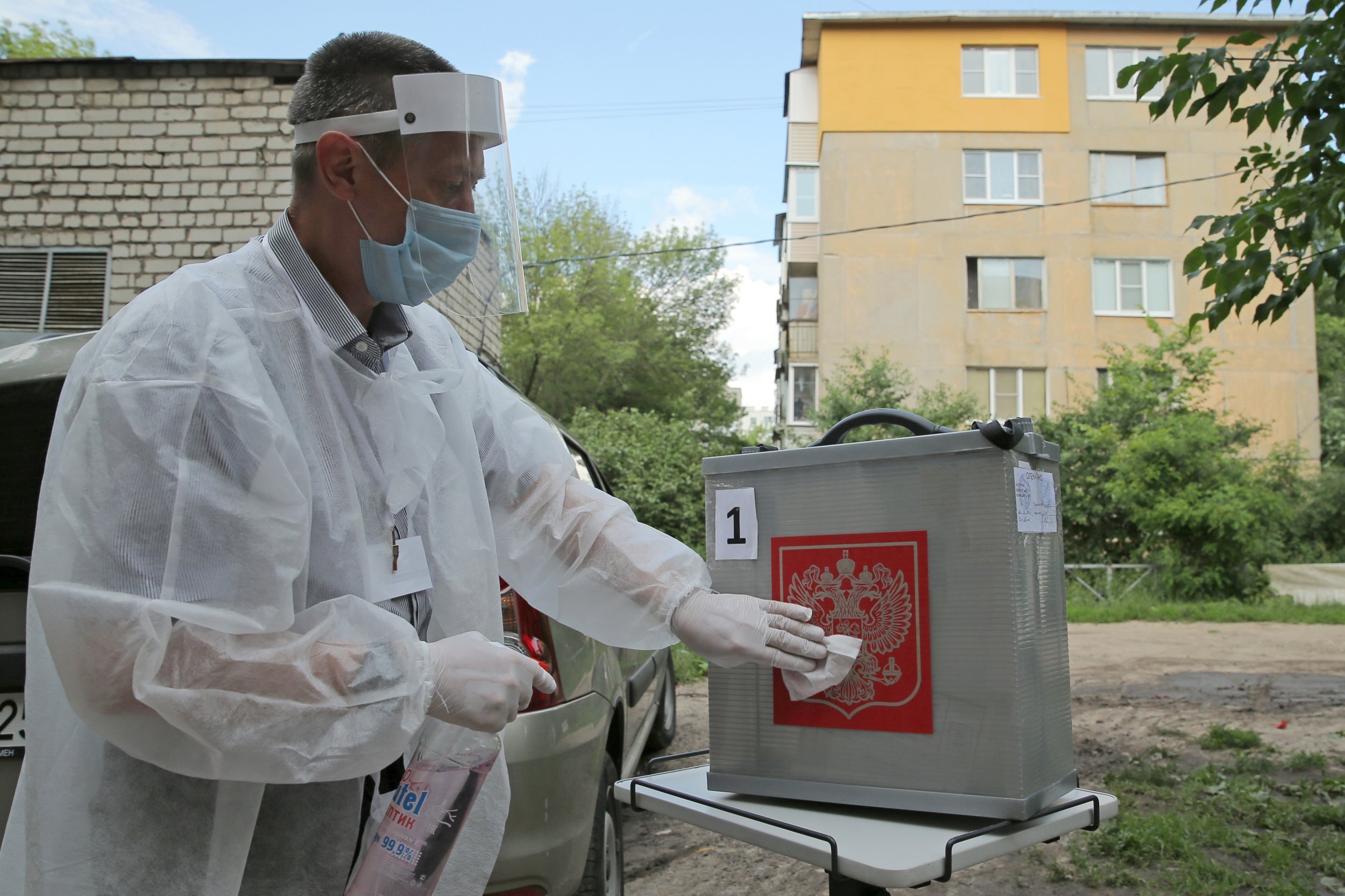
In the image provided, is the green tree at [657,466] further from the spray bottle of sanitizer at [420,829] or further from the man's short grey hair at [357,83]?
the spray bottle of sanitizer at [420,829]

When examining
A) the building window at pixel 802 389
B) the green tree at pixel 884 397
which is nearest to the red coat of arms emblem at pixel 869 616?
the green tree at pixel 884 397

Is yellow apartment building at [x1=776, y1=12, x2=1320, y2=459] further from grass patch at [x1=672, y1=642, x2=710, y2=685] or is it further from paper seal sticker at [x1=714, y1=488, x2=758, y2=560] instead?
paper seal sticker at [x1=714, y1=488, x2=758, y2=560]

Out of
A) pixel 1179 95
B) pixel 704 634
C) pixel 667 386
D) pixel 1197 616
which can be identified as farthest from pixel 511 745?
pixel 667 386

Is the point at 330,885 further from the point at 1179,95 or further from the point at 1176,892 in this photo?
the point at 1179,95

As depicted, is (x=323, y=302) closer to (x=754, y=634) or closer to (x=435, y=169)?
(x=435, y=169)

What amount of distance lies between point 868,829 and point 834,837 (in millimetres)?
79

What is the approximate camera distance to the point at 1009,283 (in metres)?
20.8

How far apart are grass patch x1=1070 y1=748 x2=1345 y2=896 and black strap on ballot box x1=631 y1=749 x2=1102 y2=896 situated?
2067 millimetres

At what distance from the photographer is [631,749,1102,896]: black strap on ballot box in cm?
134

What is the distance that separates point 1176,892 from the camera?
3.22 meters

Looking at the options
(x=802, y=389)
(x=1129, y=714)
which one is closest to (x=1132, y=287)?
(x=802, y=389)

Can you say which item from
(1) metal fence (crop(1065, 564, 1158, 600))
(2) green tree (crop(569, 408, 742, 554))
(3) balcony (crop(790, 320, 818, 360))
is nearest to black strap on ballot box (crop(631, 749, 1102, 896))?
(2) green tree (crop(569, 408, 742, 554))

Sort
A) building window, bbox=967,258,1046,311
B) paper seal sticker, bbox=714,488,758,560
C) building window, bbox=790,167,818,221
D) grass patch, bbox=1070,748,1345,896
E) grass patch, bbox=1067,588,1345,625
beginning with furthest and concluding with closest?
building window, bbox=790,167,818,221
building window, bbox=967,258,1046,311
grass patch, bbox=1067,588,1345,625
grass patch, bbox=1070,748,1345,896
paper seal sticker, bbox=714,488,758,560

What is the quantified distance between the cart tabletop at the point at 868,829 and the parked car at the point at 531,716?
0.58 m
